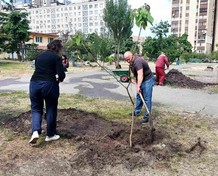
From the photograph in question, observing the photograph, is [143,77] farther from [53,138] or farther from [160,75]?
[160,75]

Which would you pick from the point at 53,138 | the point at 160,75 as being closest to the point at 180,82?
the point at 160,75

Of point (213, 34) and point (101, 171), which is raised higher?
point (213, 34)

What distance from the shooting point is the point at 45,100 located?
14.5 feet

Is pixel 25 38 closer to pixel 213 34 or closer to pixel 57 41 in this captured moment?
pixel 57 41

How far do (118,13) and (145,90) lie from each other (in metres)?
22.9

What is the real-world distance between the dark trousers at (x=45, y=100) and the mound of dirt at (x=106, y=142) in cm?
52

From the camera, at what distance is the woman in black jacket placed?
14.1 feet

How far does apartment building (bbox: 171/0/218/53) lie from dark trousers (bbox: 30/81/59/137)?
94.9 metres

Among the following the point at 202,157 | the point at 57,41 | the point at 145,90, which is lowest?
the point at 202,157

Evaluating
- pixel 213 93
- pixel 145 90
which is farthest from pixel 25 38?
pixel 145 90

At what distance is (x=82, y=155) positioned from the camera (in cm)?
401

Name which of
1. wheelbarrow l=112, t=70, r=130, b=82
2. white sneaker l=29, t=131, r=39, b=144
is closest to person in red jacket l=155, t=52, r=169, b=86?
wheelbarrow l=112, t=70, r=130, b=82

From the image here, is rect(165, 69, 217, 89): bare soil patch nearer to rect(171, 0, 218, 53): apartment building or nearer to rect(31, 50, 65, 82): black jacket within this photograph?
rect(31, 50, 65, 82): black jacket

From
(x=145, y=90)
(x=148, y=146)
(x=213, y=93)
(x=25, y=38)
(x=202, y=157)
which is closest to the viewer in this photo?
(x=202, y=157)
